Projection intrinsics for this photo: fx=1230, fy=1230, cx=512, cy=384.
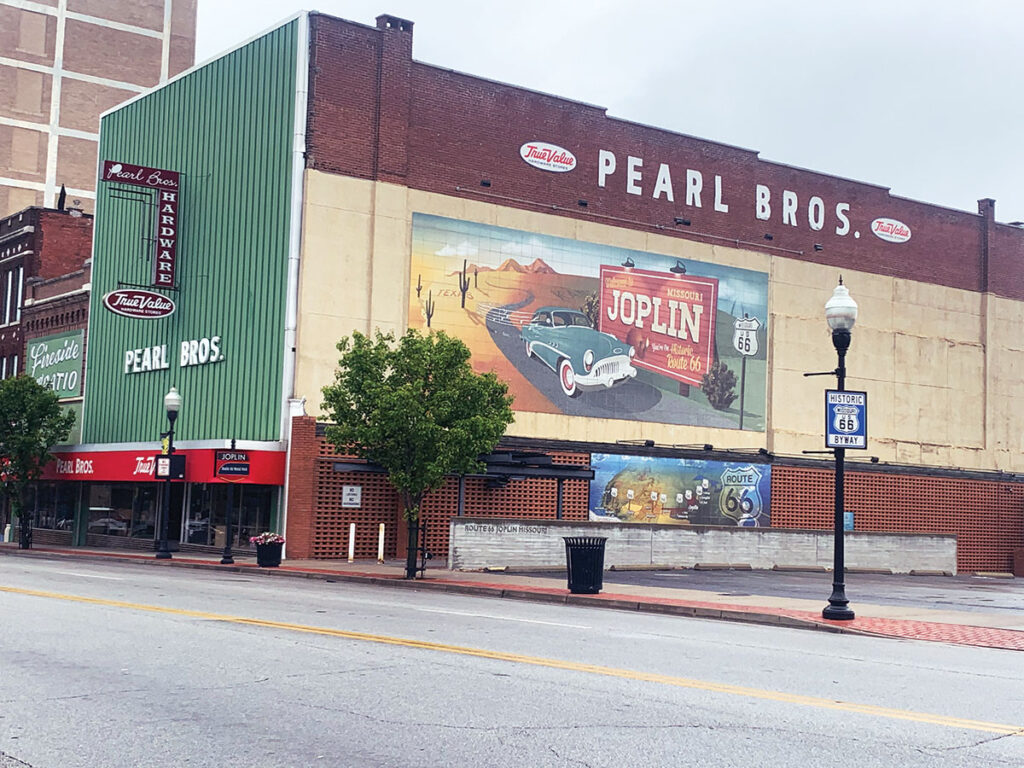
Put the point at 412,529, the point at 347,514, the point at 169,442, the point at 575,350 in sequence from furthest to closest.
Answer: the point at 575,350, the point at 347,514, the point at 169,442, the point at 412,529

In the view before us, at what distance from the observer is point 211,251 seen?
4100 centimetres

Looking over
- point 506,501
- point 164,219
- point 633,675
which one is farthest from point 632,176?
point 633,675

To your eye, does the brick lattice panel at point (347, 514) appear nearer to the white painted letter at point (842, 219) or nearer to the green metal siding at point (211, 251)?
the green metal siding at point (211, 251)

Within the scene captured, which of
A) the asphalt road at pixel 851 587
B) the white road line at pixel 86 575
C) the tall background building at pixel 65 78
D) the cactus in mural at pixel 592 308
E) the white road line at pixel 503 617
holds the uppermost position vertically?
the tall background building at pixel 65 78

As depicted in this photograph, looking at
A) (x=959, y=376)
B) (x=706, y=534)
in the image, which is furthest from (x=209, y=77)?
(x=959, y=376)

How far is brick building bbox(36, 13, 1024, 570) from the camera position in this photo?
124ft

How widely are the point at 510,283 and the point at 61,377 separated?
20.1 meters

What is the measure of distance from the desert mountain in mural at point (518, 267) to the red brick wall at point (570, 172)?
6.74 feet

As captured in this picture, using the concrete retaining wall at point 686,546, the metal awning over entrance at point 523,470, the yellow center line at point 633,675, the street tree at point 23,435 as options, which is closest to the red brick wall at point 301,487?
the metal awning over entrance at point 523,470

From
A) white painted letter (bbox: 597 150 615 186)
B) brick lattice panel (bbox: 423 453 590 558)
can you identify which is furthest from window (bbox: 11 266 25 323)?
white painted letter (bbox: 597 150 615 186)

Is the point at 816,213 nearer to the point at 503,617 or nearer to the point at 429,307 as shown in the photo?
the point at 429,307

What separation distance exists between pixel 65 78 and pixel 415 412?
186 ft

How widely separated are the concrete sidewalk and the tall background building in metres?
47.9

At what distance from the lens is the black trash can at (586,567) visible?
75.7 ft
